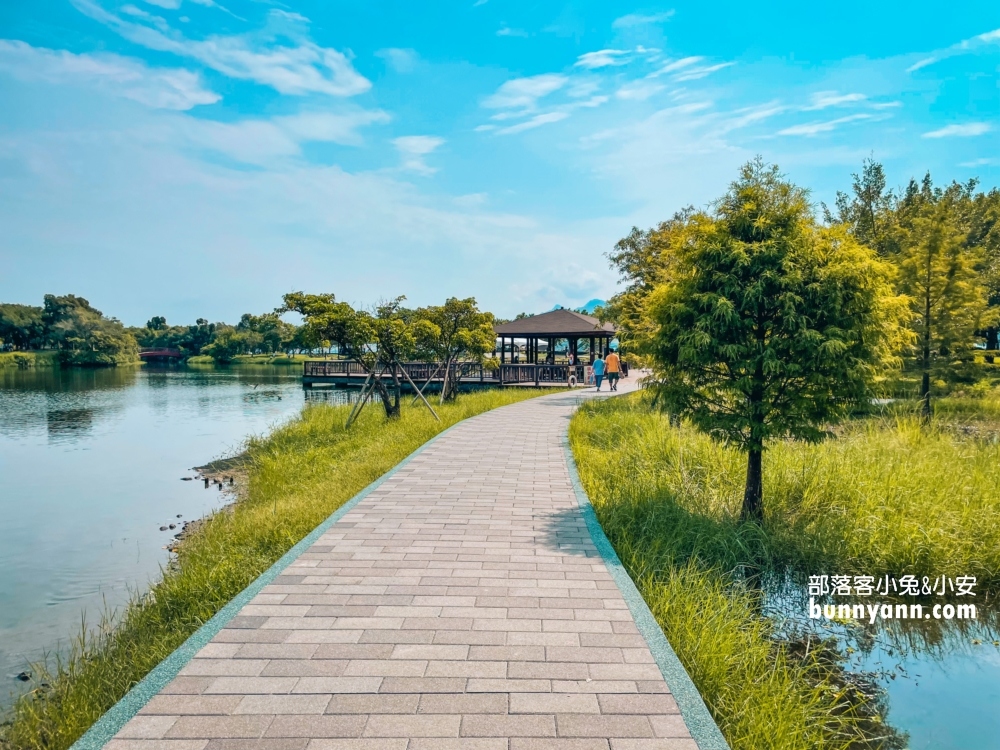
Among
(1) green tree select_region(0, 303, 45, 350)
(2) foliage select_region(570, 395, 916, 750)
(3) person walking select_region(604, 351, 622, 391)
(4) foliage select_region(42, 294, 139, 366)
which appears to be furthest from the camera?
(1) green tree select_region(0, 303, 45, 350)

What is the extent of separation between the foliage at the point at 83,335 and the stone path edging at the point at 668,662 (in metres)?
73.2

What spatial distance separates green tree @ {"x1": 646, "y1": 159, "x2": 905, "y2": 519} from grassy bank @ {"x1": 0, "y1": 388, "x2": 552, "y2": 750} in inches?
164

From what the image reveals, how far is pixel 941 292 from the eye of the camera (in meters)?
15.4

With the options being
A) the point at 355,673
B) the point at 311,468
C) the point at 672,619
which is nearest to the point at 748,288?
the point at 672,619

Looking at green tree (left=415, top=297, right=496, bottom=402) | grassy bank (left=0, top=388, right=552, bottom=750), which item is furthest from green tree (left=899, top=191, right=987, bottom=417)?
grassy bank (left=0, top=388, right=552, bottom=750)

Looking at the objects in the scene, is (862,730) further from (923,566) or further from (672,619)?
(923,566)

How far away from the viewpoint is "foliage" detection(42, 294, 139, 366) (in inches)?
2520

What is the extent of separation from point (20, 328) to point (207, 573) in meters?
82.4

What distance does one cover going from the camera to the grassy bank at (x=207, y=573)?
3.55 metres

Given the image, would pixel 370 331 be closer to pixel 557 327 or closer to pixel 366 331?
pixel 366 331

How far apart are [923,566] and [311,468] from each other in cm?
834

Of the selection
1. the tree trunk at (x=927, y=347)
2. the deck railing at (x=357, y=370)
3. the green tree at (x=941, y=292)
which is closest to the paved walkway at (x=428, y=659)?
the tree trunk at (x=927, y=347)

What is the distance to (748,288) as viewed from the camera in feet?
18.7

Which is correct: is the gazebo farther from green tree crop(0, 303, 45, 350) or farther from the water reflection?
green tree crop(0, 303, 45, 350)
